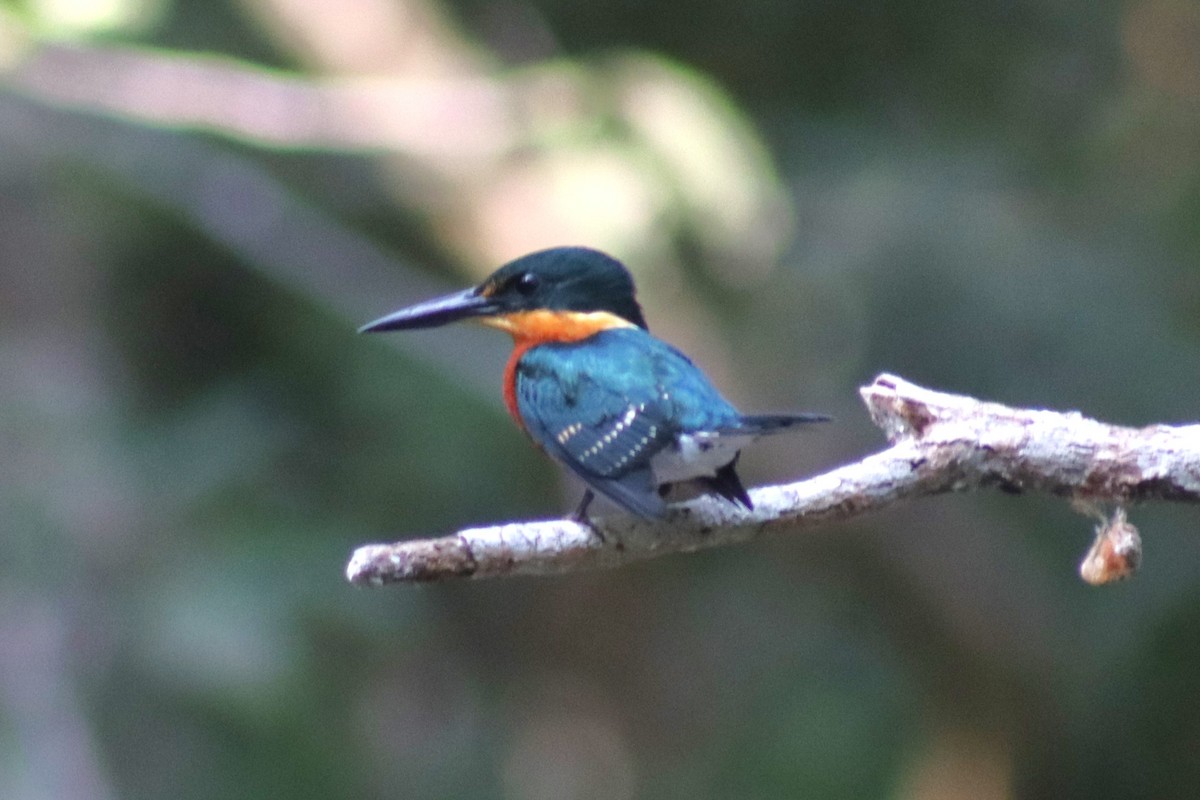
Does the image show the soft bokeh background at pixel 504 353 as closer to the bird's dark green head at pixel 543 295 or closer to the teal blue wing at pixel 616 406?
the bird's dark green head at pixel 543 295

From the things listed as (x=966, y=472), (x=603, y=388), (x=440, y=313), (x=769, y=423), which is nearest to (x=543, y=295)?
(x=440, y=313)

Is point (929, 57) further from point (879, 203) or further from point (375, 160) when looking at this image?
point (375, 160)

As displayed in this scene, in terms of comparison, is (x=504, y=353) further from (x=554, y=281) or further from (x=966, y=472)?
(x=966, y=472)

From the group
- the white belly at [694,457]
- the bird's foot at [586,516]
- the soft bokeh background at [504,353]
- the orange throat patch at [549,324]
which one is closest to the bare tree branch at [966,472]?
the bird's foot at [586,516]

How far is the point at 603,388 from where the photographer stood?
118 inches

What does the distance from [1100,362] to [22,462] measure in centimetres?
393

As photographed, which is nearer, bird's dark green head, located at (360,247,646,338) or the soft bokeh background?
bird's dark green head, located at (360,247,646,338)

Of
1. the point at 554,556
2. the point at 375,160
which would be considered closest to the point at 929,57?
the point at 375,160

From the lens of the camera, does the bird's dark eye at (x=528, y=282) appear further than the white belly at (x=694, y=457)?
Yes

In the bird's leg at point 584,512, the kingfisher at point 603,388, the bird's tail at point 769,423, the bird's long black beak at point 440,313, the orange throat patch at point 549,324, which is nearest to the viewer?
the bird's tail at point 769,423

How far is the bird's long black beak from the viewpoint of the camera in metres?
3.28

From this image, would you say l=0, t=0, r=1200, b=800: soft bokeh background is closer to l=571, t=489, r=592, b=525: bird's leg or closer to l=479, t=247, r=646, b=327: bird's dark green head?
l=479, t=247, r=646, b=327: bird's dark green head

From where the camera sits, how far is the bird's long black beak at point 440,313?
10.7 ft

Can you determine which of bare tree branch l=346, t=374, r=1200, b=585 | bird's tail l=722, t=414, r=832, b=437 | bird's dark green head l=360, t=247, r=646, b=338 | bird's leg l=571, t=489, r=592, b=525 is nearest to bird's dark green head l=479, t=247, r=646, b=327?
bird's dark green head l=360, t=247, r=646, b=338
